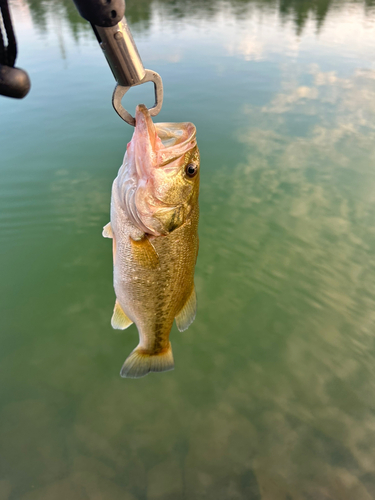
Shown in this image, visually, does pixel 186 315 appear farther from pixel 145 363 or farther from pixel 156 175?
pixel 156 175

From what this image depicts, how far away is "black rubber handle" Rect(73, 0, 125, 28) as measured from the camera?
122 cm

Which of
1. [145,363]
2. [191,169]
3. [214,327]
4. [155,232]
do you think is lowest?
[214,327]

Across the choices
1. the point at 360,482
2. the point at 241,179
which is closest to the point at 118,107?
the point at 360,482

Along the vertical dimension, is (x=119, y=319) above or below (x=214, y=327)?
above

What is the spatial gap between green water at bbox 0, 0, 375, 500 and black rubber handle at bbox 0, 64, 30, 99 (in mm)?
3233

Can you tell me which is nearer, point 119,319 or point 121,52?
point 121,52

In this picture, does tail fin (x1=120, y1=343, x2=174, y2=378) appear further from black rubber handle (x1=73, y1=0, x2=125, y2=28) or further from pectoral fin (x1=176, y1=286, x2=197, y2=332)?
black rubber handle (x1=73, y1=0, x2=125, y2=28)

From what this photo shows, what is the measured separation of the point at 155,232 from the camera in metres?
2.21

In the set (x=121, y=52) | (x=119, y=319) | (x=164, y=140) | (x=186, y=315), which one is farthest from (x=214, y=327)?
(x=121, y=52)

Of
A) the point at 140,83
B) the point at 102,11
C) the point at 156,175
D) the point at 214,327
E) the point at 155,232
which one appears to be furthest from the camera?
the point at 214,327

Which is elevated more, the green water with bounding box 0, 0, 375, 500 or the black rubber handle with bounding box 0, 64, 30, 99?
the black rubber handle with bounding box 0, 64, 30, 99

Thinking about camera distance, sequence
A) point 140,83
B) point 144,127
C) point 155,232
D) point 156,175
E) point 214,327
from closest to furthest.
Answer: point 140,83, point 144,127, point 156,175, point 155,232, point 214,327

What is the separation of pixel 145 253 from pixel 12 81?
1.25 meters

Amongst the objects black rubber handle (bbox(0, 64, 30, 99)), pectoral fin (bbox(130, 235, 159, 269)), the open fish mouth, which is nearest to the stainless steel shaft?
black rubber handle (bbox(0, 64, 30, 99))
